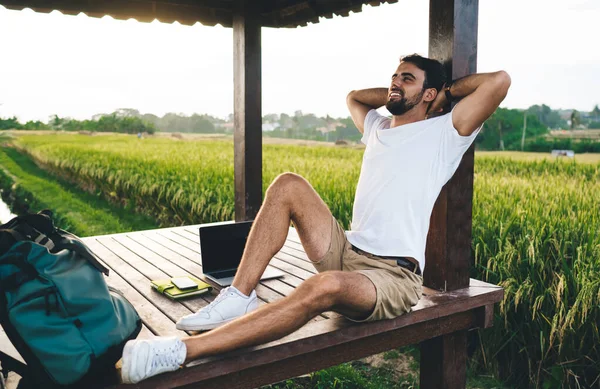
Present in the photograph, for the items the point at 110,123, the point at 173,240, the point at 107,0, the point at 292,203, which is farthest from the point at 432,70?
the point at 110,123

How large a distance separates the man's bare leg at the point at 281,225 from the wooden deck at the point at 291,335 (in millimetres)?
311

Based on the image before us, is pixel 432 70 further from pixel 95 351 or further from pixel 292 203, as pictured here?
pixel 95 351

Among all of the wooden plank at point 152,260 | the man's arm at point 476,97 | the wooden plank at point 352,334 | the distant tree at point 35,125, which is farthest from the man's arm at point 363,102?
the distant tree at point 35,125

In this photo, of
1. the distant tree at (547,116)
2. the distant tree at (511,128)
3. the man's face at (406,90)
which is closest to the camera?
the man's face at (406,90)

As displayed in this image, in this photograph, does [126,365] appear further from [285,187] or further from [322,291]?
[285,187]

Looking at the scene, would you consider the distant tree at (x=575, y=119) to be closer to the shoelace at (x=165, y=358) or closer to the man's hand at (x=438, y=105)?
the man's hand at (x=438, y=105)

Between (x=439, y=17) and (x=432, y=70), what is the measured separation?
27cm

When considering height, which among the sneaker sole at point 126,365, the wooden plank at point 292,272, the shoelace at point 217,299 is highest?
the shoelace at point 217,299

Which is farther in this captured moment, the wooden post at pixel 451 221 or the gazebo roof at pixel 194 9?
the gazebo roof at pixel 194 9

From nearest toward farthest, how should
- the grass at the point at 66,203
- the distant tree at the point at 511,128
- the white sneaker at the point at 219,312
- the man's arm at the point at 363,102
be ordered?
the white sneaker at the point at 219,312, the man's arm at the point at 363,102, the grass at the point at 66,203, the distant tree at the point at 511,128

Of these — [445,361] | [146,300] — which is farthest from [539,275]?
[146,300]

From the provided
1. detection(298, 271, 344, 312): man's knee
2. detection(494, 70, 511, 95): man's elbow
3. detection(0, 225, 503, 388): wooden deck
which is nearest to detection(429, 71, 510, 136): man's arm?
Answer: detection(494, 70, 511, 95): man's elbow

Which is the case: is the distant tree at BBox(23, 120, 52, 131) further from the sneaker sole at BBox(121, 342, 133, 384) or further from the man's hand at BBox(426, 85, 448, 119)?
the sneaker sole at BBox(121, 342, 133, 384)

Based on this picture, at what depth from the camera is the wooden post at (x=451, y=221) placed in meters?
2.48
